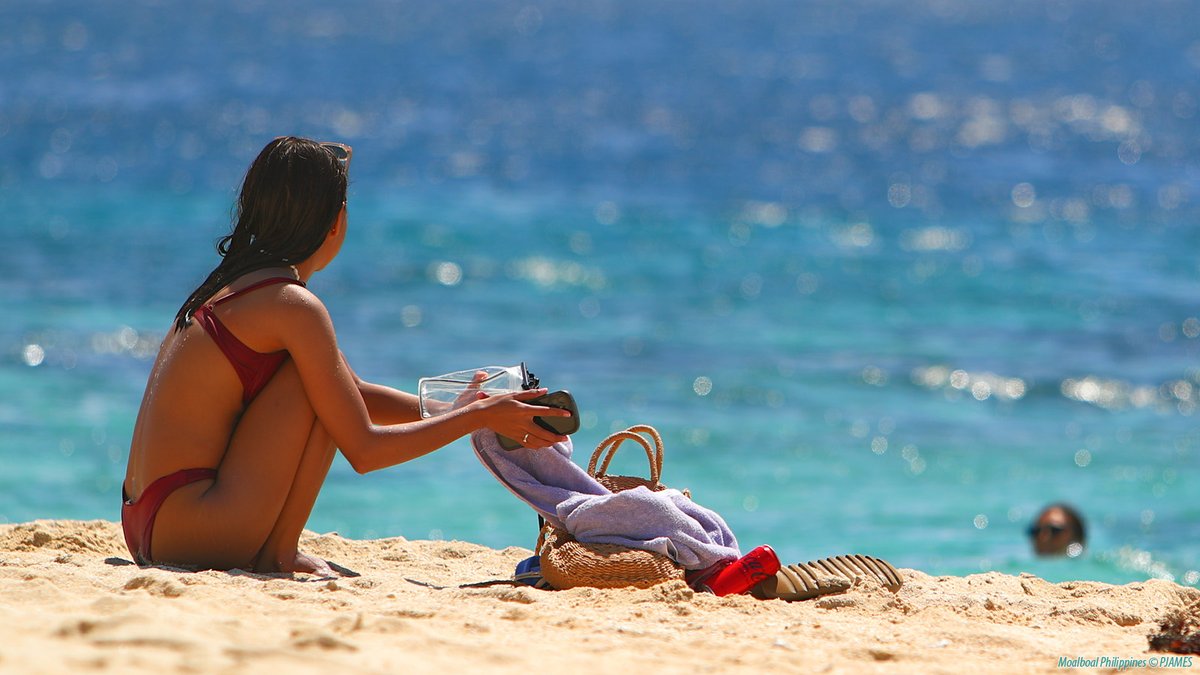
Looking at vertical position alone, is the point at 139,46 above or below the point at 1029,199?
above

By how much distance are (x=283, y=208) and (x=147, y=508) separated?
1.02 meters

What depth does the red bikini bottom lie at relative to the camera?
163 inches

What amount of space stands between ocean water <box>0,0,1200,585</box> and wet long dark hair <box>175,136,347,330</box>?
4143 millimetres

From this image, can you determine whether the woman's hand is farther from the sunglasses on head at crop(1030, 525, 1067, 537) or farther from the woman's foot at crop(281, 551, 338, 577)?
the sunglasses on head at crop(1030, 525, 1067, 537)

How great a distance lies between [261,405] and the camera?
411 centimetres

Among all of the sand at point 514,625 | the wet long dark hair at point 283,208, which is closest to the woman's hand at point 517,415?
the sand at point 514,625

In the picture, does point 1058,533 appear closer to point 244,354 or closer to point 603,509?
point 603,509

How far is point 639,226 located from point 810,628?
45.6 feet

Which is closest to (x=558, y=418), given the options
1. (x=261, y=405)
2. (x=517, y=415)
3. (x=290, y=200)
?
(x=517, y=415)

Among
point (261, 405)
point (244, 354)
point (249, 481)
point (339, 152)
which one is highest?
point (339, 152)

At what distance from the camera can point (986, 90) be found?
36.2m

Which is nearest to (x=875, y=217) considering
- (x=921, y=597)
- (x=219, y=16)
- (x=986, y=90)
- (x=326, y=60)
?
(x=921, y=597)

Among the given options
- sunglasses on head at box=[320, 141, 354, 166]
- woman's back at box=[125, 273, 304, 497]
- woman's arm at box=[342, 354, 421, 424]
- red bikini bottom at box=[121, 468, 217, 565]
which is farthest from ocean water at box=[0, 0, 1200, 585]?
sunglasses on head at box=[320, 141, 354, 166]

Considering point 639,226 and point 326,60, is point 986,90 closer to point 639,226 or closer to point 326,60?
point 326,60
